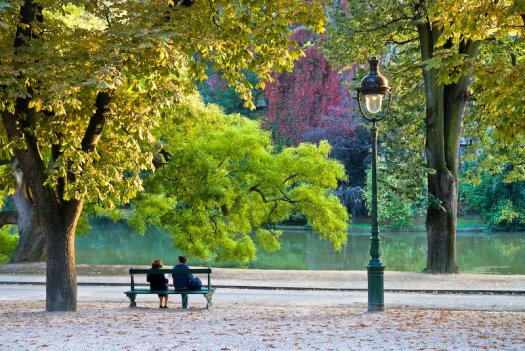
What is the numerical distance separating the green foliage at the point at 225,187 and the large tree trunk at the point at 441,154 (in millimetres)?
4097

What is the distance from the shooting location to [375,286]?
554 inches

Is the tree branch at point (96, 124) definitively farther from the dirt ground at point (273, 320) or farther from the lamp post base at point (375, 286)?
the lamp post base at point (375, 286)

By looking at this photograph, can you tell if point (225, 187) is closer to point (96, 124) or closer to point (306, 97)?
point (96, 124)

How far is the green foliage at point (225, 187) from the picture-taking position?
26094 mm

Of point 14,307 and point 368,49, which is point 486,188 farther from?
point 14,307

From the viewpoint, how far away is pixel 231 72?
1469cm

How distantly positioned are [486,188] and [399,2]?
111 feet

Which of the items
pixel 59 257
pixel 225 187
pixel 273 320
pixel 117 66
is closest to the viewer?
pixel 117 66

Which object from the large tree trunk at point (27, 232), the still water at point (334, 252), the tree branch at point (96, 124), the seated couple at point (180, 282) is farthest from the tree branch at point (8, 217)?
the tree branch at point (96, 124)

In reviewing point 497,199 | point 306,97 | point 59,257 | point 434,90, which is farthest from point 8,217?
point 497,199

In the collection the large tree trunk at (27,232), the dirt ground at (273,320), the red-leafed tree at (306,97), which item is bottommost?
the dirt ground at (273,320)

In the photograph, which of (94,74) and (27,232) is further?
(27,232)

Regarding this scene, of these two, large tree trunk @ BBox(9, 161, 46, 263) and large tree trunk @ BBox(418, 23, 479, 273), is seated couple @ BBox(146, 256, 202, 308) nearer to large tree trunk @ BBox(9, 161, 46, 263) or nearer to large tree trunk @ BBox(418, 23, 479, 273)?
large tree trunk @ BBox(418, 23, 479, 273)

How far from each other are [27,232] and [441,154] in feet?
45.6
